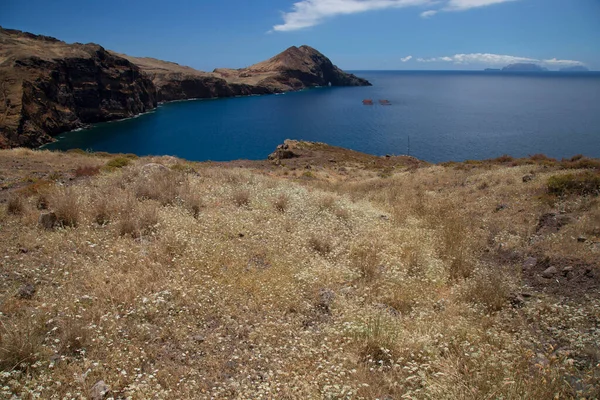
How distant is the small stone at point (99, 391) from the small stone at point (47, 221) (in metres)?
5.49

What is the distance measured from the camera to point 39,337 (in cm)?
448

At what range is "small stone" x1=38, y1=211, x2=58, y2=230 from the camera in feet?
26.1

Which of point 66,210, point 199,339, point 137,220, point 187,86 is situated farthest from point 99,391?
point 187,86

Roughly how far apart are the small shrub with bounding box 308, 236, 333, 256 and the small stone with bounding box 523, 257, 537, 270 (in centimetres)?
465

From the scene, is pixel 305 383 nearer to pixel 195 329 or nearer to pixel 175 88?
pixel 195 329

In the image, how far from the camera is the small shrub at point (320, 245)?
8.52m

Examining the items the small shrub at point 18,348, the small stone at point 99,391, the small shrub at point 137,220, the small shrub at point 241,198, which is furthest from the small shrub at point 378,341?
the small shrub at point 241,198

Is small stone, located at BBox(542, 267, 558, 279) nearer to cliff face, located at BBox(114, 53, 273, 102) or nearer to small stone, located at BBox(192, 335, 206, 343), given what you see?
small stone, located at BBox(192, 335, 206, 343)

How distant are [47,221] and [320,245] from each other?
21.5 ft

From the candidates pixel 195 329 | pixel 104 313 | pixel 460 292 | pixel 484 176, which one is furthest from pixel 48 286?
pixel 484 176

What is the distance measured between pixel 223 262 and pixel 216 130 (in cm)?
7733

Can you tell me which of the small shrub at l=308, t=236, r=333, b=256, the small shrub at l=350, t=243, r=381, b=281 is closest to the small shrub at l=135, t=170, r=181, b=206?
the small shrub at l=308, t=236, r=333, b=256

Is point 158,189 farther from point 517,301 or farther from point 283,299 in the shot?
point 517,301

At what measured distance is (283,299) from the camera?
20.3ft
